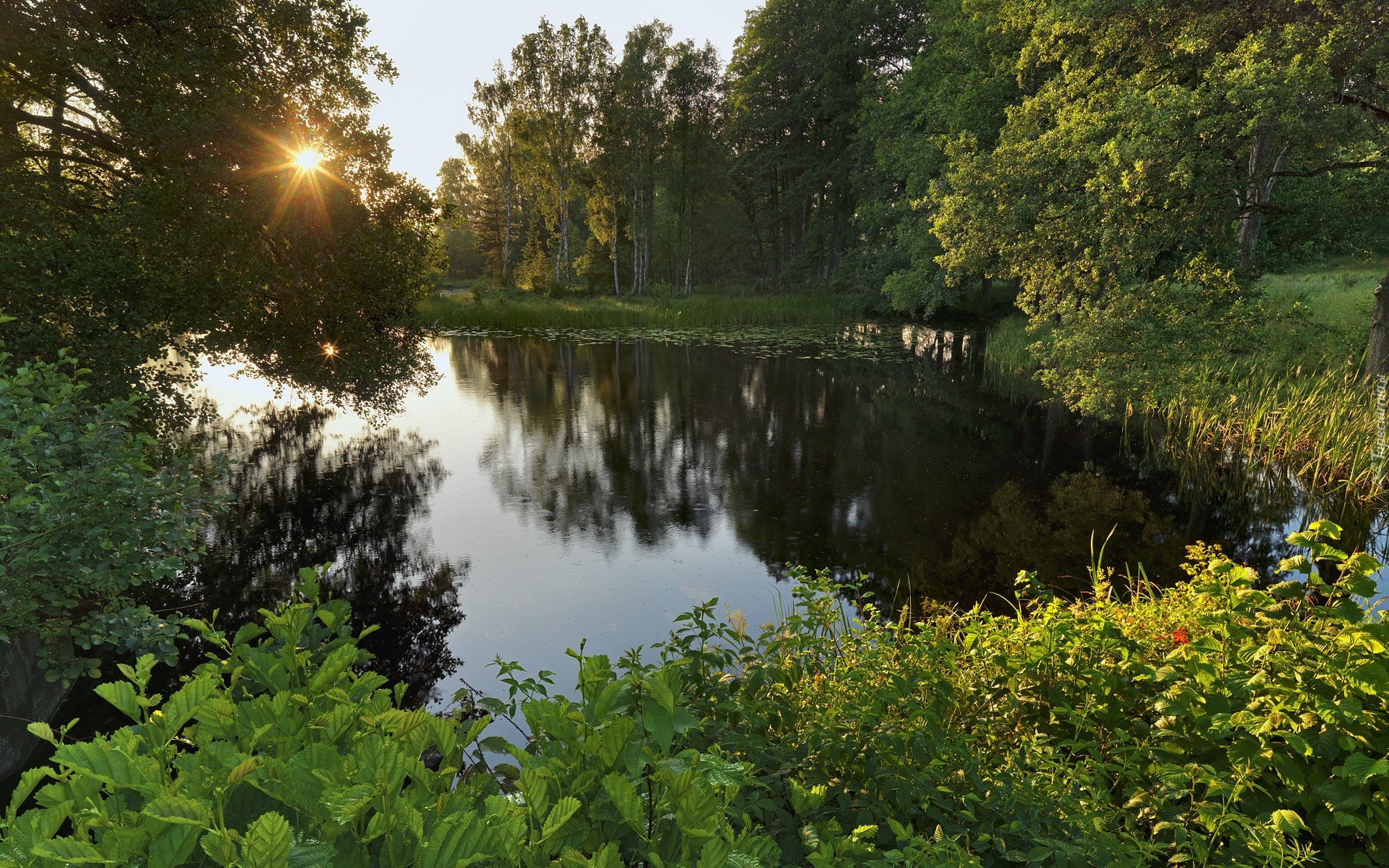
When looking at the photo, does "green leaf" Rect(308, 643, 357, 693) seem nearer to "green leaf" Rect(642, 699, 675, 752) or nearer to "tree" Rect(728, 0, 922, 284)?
"green leaf" Rect(642, 699, 675, 752)

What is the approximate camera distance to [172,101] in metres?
8.41

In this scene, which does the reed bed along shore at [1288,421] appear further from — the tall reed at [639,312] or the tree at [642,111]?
the tree at [642,111]

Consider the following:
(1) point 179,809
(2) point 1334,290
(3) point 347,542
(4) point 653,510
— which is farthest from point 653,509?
(2) point 1334,290

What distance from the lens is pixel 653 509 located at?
10141 millimetres

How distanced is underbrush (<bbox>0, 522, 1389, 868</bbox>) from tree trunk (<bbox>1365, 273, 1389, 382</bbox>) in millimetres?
10878

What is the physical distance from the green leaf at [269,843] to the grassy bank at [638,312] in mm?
31897

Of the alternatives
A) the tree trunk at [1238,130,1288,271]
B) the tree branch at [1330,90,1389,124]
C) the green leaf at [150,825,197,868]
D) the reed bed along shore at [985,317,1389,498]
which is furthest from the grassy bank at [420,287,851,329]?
the green leaf at [150,825,197,868]

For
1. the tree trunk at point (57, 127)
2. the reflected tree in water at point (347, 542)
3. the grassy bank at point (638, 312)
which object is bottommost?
the reflected tree in water at point (347, 542)

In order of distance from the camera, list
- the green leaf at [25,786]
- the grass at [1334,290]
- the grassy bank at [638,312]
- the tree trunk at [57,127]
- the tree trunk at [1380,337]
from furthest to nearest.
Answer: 1. the grassy bank at [638,312]
2. the grass at [1334,290]
3. the tree trunk at [1380,337]
4. the tree trunk at [57,127]
5. the green leaf at [25,786]

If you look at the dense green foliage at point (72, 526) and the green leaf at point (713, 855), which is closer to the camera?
the green leaf at point (713, 855)

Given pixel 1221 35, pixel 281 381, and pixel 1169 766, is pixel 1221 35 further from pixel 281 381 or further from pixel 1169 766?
pixel 281 381

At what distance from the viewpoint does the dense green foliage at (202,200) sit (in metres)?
7.79

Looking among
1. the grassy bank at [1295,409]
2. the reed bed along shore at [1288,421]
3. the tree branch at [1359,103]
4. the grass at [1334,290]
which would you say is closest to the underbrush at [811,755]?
the reed bed along shore at [1288,421]

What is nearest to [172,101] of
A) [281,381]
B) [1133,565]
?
[281,381]
